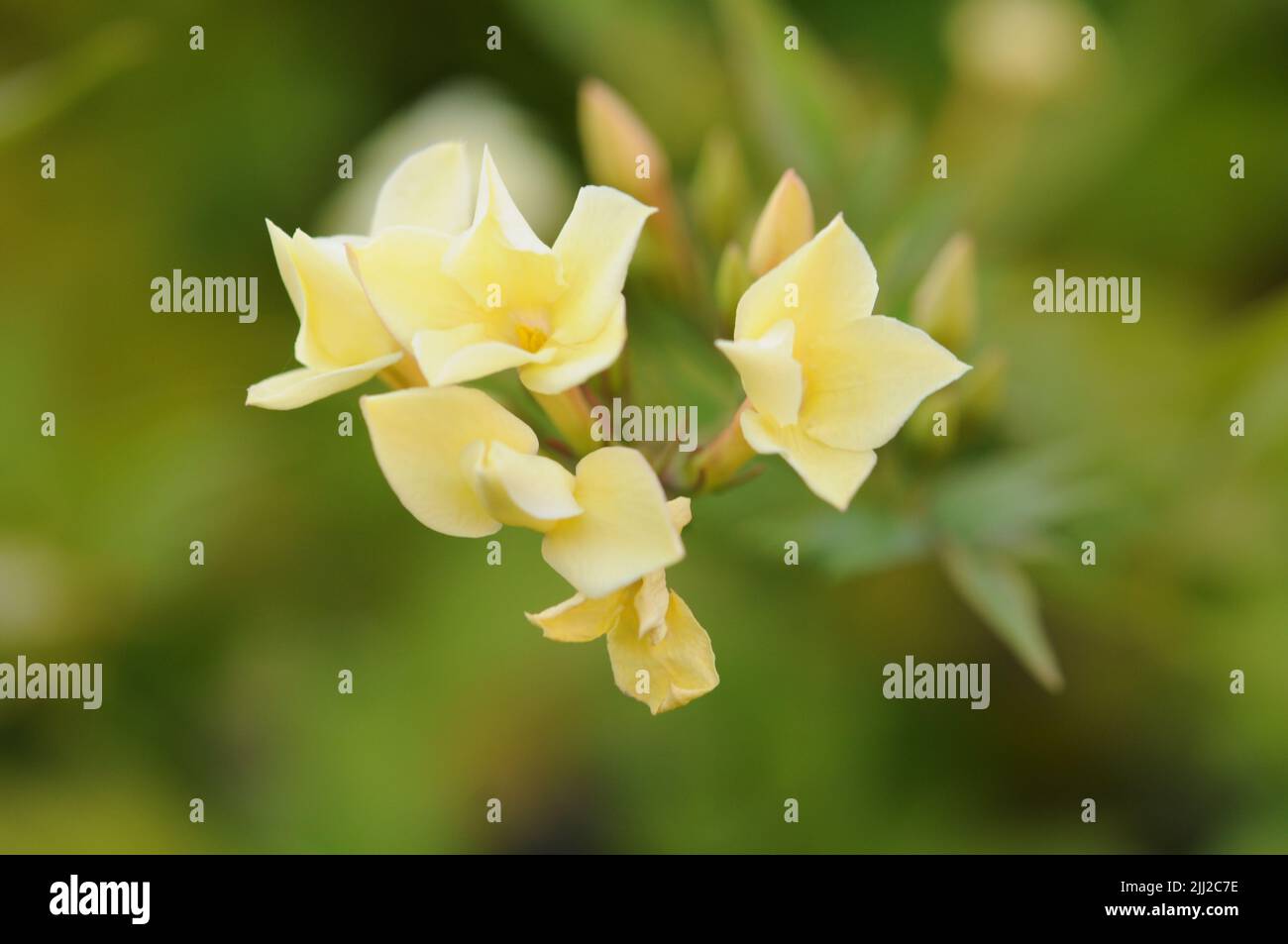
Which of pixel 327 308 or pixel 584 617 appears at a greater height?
pixel 327 308

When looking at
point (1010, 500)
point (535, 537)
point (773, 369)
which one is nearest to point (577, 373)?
point (773, 369)

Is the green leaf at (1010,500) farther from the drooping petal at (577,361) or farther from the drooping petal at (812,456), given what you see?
the drooping petal at (577,361)

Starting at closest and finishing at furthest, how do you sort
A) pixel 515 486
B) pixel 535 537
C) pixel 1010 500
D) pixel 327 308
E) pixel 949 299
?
pixel 515 486 < pixel 327 308 < pixel 949 299 < pixel 1010 500 < pixel 535 537

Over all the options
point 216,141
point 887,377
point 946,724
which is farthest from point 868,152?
point 216,141

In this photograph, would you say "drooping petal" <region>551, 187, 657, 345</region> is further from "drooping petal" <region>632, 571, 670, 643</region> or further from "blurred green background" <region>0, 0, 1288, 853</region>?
"blurred green background" <region>0, 0, 1288, 853</region>

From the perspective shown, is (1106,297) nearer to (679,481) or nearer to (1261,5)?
(1261,5)

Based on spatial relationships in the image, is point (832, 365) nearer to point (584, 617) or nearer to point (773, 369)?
point (773, 369)

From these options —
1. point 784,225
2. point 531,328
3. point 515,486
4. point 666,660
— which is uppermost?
point 784,225

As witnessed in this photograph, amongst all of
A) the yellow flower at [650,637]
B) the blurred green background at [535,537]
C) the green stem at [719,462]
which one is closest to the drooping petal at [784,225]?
the green stem at [719,462]
